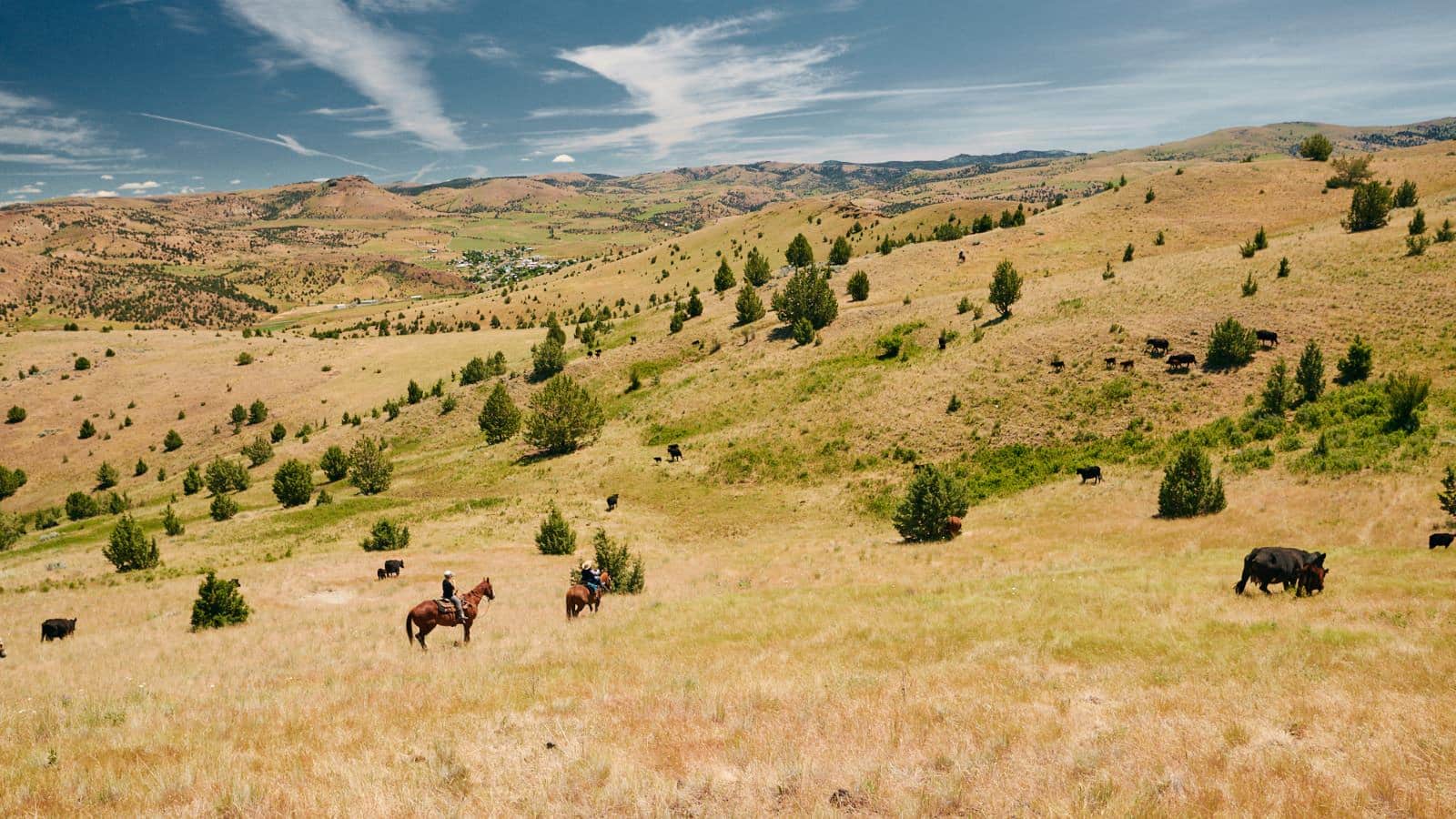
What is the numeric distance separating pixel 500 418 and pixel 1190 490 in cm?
5778

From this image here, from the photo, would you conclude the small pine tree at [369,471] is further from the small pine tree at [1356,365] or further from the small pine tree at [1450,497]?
the small pine tree at [1356,365]

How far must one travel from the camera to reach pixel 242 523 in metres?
45.9

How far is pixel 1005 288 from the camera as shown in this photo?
55156mm

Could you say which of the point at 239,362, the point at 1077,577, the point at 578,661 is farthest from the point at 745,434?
the point at 239,362

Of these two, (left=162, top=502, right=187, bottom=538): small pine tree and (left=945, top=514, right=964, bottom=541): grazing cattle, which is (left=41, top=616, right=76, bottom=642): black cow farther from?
(left=945, top=514, right=964, bottom=541): grazing cattle

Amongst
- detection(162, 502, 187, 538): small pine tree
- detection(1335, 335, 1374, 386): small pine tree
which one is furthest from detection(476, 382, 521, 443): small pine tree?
detection(1335, 335, 1374, 386): small pine tree

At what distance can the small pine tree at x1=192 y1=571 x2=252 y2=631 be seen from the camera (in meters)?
21.5

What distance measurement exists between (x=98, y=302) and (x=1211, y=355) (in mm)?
281987

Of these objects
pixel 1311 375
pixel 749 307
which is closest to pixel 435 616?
pixel 1311 375

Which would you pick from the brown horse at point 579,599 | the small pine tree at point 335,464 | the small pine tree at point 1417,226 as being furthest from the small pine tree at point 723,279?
the brown horse at point 579,599

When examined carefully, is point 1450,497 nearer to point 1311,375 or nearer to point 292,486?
point 1311,375

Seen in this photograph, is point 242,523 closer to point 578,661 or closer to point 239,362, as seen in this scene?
point 578,661

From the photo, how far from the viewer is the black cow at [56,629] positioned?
21094 mm

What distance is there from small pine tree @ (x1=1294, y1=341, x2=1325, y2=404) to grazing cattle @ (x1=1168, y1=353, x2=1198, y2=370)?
238 inches
